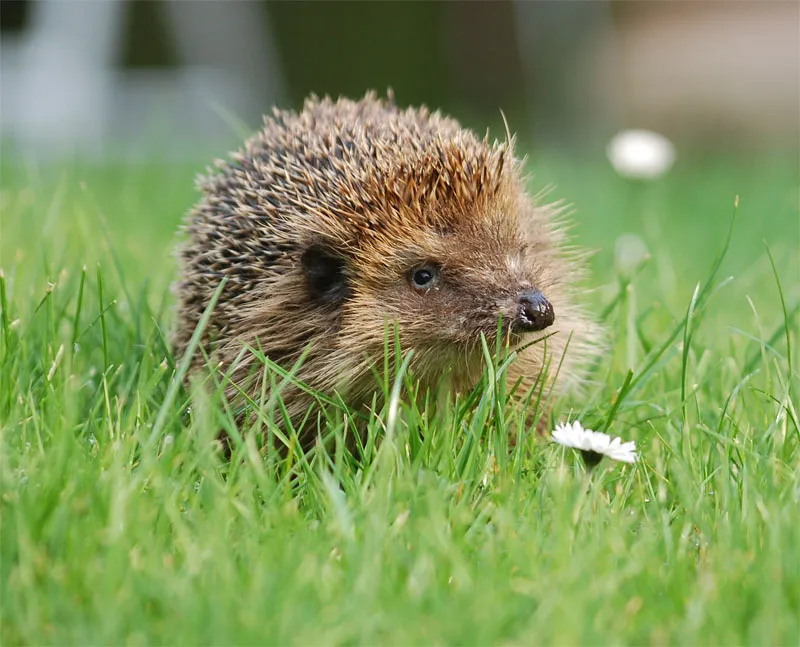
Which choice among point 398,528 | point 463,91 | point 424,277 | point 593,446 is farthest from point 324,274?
point 463,91

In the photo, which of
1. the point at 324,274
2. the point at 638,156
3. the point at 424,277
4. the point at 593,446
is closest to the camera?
the point at 593,446

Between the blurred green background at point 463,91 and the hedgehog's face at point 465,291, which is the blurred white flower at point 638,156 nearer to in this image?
the blurred green background at point 463,91

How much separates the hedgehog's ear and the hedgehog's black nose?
0.59 metres

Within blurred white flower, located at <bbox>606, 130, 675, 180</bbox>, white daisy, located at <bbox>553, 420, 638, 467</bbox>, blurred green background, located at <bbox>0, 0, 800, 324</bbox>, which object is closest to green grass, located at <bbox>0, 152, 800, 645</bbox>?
white daisy, located at <bbox>553, 420, 638, 467</bbox>

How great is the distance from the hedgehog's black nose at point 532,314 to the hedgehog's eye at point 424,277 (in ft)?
1.05

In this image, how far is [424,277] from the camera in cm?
324

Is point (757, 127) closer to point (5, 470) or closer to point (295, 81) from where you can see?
point (295, 81)

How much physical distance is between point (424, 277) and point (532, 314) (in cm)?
41

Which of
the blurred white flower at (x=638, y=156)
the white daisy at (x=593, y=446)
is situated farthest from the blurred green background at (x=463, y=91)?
the white daisy at (x=593, y=446)

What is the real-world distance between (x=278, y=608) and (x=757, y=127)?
462 inches

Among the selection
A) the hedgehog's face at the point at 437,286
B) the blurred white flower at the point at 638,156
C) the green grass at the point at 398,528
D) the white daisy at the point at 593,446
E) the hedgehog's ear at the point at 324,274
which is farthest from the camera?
the blurred white flower at the point at 638,156

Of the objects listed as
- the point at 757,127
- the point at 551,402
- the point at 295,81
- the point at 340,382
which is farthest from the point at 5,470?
the point at 295,81

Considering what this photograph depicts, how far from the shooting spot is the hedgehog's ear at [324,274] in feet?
10.9

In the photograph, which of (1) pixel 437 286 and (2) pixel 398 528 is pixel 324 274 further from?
(2) pixel 398 528
